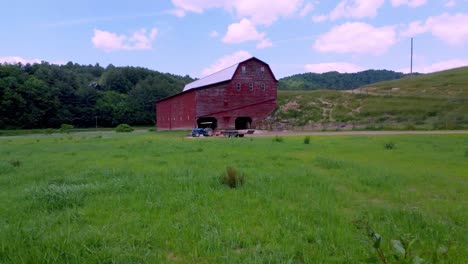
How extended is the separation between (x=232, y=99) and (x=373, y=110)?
19.6 m

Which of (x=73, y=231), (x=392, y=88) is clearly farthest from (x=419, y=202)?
(x=392, y=88)

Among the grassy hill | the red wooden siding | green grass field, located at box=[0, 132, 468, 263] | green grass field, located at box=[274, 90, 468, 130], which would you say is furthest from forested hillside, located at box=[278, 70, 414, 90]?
green grass field, located at box=[0, 132, 468, 263]

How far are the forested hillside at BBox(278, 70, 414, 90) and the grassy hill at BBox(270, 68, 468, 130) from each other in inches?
2061

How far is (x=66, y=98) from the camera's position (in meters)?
79.0

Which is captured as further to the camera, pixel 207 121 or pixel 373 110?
pixel 207 121

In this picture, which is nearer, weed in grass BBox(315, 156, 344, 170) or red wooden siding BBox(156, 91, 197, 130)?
weed in grass BBox(315, 156, 344, 170)

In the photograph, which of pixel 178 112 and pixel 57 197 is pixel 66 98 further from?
pixel 57 197

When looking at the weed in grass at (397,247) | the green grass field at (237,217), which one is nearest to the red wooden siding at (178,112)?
the green grass field at (237,217)

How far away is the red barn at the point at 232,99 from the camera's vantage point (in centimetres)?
4172

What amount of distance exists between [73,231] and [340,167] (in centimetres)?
758

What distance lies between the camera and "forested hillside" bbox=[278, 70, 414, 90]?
4242 inches

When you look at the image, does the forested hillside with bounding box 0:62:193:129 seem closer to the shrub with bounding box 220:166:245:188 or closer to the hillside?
the hillside

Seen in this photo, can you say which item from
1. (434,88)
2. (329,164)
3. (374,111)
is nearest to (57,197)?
(329,164)

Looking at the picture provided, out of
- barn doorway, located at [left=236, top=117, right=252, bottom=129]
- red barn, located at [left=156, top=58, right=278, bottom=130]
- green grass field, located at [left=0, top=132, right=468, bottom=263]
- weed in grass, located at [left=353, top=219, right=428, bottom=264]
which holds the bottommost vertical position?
green grass field, located at [left=0, top=132, right=468, bottom=263]
